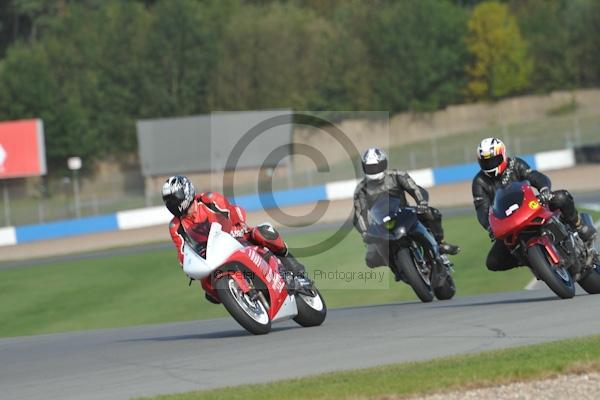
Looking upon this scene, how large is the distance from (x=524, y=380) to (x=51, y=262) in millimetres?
25846

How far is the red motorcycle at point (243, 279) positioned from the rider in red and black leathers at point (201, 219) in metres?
0.10

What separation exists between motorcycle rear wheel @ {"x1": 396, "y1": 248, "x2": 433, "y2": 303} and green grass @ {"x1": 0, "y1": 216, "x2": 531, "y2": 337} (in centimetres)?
432

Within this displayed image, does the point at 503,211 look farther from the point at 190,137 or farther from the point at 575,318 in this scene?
the point at 190,137

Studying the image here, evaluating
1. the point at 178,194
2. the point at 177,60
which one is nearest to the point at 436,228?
the point at 178,194

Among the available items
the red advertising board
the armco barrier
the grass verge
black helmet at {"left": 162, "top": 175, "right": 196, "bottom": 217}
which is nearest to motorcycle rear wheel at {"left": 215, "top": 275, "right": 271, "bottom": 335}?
black helmet at {"left": 162, "top": 175, "right": 196, "bottom": 217}

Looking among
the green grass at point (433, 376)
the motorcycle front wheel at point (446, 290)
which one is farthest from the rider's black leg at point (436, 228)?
the green grass at point (433, 376)

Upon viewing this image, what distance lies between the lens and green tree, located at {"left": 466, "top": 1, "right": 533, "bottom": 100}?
68312mm

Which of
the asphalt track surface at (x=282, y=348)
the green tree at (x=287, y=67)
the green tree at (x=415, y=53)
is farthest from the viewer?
the green tree at (x=287, y=67)

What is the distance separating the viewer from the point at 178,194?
11.1m

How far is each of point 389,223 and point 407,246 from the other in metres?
0.34

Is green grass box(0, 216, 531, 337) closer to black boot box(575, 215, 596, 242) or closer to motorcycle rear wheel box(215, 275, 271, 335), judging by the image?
black boot box(575, 215, 596, 242)

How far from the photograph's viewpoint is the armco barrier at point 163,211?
1588 inches

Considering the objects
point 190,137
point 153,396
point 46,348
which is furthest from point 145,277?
point 190,137

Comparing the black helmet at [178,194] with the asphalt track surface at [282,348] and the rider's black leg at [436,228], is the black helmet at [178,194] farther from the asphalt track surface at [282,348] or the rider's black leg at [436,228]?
the rider's black leg at [436,228]
